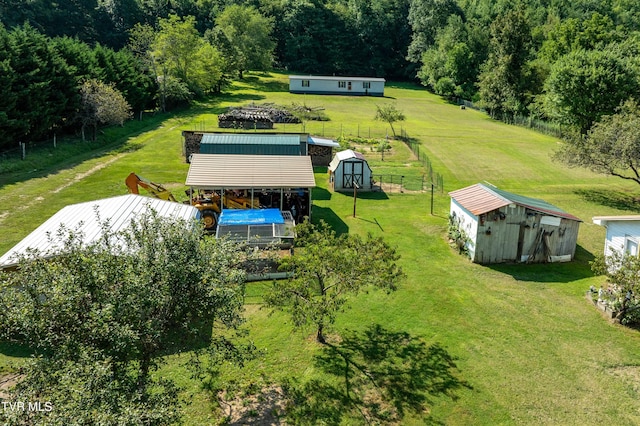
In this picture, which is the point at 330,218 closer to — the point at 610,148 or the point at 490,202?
the point at 490,202

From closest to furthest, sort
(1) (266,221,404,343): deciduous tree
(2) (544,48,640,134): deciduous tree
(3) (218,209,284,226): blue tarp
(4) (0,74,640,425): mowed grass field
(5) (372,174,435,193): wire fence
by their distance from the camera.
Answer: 1. (4) (0,74,640,425): mowed grass field
2. (1) (266,221,404,343): deciduous tree
3. (3) (218,209,284,226): blue tarp
4. (5) (372,174,435,193): wire fence
5. (2) (544,48,640,134): deciduous tree

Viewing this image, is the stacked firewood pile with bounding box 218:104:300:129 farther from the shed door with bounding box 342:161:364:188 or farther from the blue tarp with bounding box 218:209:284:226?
the blue tarp with bounding box 218:209:284:226

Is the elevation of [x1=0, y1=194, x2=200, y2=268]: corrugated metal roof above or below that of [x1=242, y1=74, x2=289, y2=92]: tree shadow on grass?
below

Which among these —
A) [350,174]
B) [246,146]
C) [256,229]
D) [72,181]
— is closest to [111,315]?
[256,229]

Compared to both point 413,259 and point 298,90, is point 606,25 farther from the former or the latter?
point 413,259

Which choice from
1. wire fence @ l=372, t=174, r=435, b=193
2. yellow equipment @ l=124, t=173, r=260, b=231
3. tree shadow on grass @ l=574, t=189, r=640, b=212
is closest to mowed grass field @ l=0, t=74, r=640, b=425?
tree shadow on grass @ l=574, t=189, r=640, b=212

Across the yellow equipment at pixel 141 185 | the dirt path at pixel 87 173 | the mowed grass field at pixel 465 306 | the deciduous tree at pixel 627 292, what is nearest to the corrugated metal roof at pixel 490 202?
the mowed grass field at pixel 465 306
